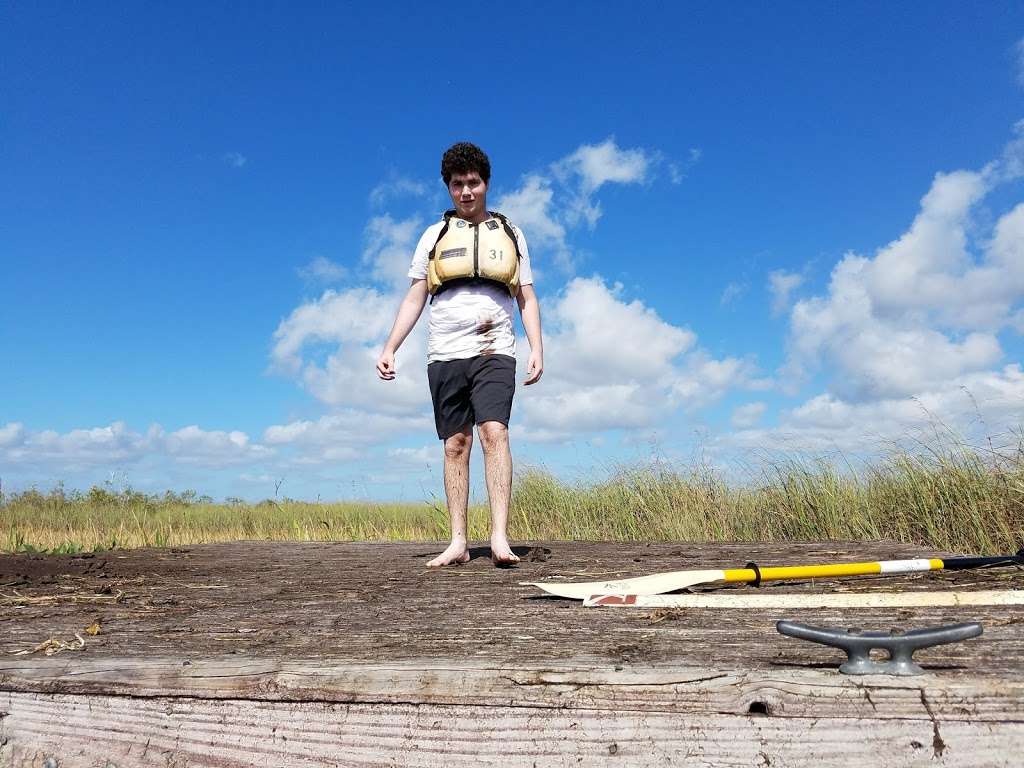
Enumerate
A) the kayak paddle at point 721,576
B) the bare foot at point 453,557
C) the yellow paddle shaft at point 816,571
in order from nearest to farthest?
the kayak paddle at point 721,576, the yellow paddle shaft at point 816,571, the bare foot at point 453,557

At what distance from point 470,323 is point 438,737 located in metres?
2.76

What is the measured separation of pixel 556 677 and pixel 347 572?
100.0 inches

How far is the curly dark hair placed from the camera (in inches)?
164

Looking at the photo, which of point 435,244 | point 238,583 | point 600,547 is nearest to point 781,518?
point 600,547

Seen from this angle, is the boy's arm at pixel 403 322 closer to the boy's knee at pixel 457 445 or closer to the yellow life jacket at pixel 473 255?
the yellow life jacket at pixel 473 255

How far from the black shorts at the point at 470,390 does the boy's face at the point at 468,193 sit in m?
0.85

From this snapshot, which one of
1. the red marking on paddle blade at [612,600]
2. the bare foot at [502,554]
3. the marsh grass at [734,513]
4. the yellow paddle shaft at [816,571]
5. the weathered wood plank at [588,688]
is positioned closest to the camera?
the weathered wood plank at [588,688]

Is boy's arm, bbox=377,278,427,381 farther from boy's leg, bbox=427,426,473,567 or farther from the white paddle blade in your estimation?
the white paddle blade

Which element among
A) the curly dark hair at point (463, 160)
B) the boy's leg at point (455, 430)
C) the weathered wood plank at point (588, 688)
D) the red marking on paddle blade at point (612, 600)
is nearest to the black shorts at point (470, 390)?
the boy's leg at point (455, 430)

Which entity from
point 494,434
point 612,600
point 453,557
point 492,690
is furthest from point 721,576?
point 453,557

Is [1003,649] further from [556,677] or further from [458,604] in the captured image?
[458,604]

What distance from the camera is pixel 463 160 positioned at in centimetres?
416

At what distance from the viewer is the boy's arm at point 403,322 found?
431cm

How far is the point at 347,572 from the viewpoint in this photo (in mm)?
3877
